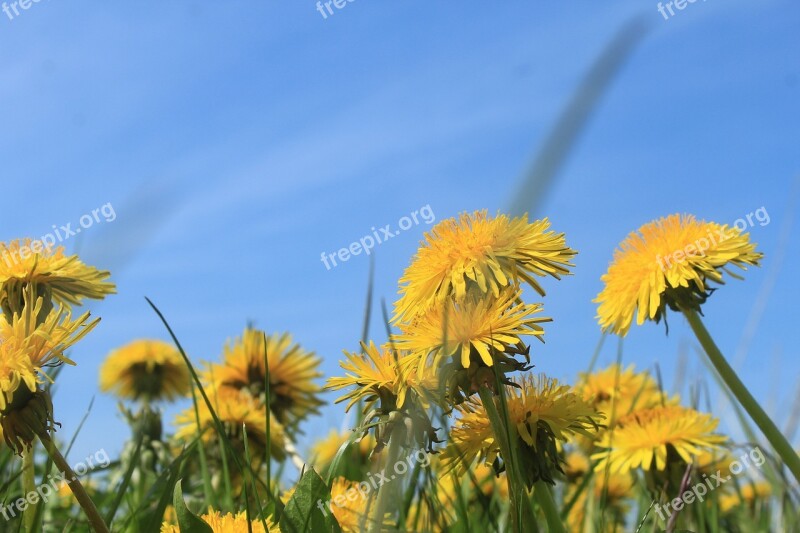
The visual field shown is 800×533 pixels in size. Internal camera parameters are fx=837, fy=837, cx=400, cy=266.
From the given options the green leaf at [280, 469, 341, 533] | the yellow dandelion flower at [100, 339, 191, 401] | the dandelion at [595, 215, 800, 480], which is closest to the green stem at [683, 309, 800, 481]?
the dandelion at [595, 215, 800, 480]

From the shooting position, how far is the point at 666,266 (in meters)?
2.41

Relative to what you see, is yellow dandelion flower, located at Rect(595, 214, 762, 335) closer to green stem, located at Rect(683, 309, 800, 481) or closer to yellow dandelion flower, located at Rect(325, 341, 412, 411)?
green stem, located at Rect(683, 309, 800, 481)

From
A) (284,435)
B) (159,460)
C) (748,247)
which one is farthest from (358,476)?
(748,247)

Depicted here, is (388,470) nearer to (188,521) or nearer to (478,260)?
(188,521)

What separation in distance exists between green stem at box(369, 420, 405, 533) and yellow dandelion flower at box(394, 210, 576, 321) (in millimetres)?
254

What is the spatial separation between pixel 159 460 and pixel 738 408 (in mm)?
2475

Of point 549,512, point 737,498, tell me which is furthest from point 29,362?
point 737,498

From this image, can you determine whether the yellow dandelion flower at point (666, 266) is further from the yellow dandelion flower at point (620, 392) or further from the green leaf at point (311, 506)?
the green leaf at point (311, 506)

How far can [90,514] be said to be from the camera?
1493 millimetres

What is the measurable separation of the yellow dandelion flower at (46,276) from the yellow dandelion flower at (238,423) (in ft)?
2.08

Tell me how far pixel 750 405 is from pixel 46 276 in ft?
6.16

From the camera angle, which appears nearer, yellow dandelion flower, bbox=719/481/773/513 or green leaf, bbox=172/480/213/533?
green leaf, bbox=172/480/213/533

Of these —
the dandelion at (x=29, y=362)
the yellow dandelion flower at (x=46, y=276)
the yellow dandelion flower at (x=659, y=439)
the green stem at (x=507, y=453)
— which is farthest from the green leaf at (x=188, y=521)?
the yellow dandelion flower at (x=659, y=439)

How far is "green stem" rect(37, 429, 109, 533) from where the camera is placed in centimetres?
144
